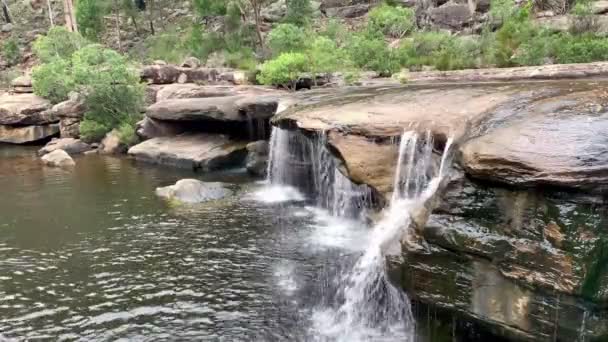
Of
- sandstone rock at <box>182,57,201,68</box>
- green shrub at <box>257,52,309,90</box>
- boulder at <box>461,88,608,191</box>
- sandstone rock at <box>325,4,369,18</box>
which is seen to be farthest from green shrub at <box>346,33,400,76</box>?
sandstone rock at <box>325,4,369,18</box>

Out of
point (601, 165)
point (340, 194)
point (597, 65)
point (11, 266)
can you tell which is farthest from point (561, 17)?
point (11, 266)

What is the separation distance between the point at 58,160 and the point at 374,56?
528 inches

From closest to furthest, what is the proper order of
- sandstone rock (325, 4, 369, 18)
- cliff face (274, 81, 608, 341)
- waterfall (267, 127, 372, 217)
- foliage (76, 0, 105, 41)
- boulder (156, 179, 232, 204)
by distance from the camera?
cliff face (274, 81, 608, 341)
waterfall (267, 127, 372, 217)
boulder (156, 179, 232, 204)
sandstone rock (325, 4, 369, 18)
foliage (76, 0, 105, 41)

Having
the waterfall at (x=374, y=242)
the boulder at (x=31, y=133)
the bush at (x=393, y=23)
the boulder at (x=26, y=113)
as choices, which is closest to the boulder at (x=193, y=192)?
the waterfall at (x=374, y=242)

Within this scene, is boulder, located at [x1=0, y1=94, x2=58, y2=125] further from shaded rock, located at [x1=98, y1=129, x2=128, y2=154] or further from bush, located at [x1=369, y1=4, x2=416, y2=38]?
bush, located at [x1=369, y1=4, x2=416, y2=38]

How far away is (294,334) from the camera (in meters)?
7.30

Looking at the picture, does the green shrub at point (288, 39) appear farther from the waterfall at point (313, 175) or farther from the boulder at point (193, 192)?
the boulder at point (193, 192)

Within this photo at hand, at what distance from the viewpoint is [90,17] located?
4069cm

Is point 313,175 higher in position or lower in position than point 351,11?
lower

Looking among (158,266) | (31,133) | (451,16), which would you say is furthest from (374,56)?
(31,133)

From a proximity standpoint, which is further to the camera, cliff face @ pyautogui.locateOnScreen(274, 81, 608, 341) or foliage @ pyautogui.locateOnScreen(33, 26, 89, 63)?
foliage @ pyautogui.locateOnScreen(33, 26, 89, 63)

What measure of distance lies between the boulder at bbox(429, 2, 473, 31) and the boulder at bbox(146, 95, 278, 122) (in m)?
16.4

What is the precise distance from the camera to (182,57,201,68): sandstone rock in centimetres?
2986

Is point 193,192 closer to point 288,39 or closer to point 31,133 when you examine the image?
point 288,39
